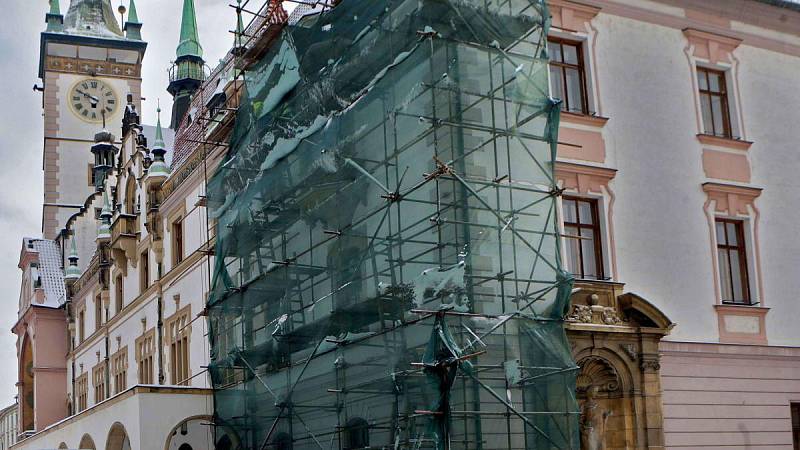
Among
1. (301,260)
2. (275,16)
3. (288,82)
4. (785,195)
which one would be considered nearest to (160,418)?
(301,260)

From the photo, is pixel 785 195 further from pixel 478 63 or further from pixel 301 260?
pixel 301 260

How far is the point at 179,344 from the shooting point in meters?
32.0

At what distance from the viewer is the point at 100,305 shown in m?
43.5

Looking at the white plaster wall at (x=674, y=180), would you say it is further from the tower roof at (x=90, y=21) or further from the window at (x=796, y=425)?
the tower roof at (x=90, y=21)

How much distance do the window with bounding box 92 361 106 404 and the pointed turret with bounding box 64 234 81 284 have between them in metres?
5.99

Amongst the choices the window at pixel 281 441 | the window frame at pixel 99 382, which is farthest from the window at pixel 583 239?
the window frame at pixel 99 382

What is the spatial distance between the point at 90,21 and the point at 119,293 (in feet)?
97.1

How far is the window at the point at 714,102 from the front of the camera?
2305cm

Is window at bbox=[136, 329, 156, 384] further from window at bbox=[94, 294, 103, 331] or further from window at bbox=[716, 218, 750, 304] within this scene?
window at bbox=[716, 218, 750, 304]

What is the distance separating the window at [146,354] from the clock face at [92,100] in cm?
2886

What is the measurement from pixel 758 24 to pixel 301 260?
1051 cm

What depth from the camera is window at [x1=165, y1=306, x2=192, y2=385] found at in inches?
1224

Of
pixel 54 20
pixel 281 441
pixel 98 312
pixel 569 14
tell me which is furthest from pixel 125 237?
pixel 54 20

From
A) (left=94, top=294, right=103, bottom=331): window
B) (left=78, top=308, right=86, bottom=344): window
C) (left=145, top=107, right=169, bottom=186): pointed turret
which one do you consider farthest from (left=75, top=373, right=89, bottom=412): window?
(left=145, top=107, right=169, bottom=186): pointed turret
